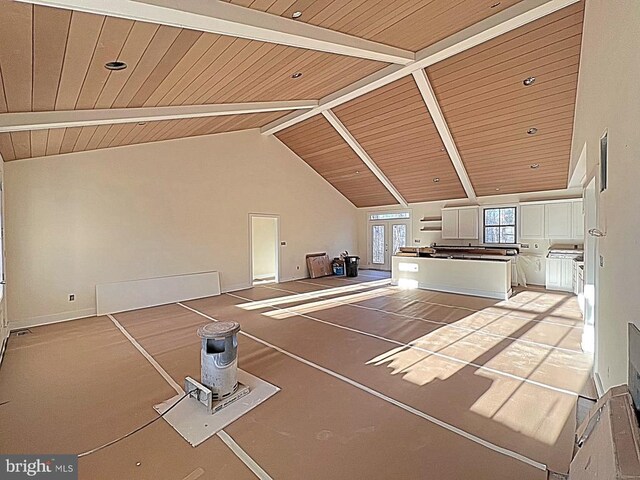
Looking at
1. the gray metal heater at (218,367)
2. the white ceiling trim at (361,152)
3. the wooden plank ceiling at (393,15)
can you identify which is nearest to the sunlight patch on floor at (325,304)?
the gray metal heater at (218,367)

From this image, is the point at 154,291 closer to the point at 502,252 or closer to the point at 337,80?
the point at 337,80

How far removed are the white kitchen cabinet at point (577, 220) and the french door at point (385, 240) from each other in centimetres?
458

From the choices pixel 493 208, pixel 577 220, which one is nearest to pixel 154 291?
pixel 493 208

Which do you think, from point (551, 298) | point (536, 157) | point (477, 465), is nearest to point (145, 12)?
point (477, 465)

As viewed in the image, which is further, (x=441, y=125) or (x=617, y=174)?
(x=441, y=125)

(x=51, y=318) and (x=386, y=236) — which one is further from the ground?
(x=386, y=236)

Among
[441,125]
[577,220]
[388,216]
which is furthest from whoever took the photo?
[388,216]

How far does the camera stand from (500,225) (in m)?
9.20

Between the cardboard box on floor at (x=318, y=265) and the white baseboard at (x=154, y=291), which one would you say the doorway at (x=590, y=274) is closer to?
the white baseboard at (x=154, y=291)

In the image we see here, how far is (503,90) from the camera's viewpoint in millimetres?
5516

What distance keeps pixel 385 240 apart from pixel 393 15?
353 inches

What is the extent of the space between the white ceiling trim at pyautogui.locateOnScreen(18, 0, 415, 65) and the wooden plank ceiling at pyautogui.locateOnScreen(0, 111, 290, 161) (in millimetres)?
2603

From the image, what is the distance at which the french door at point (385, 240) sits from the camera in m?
11.7

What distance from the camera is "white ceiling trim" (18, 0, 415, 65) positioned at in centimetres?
199
